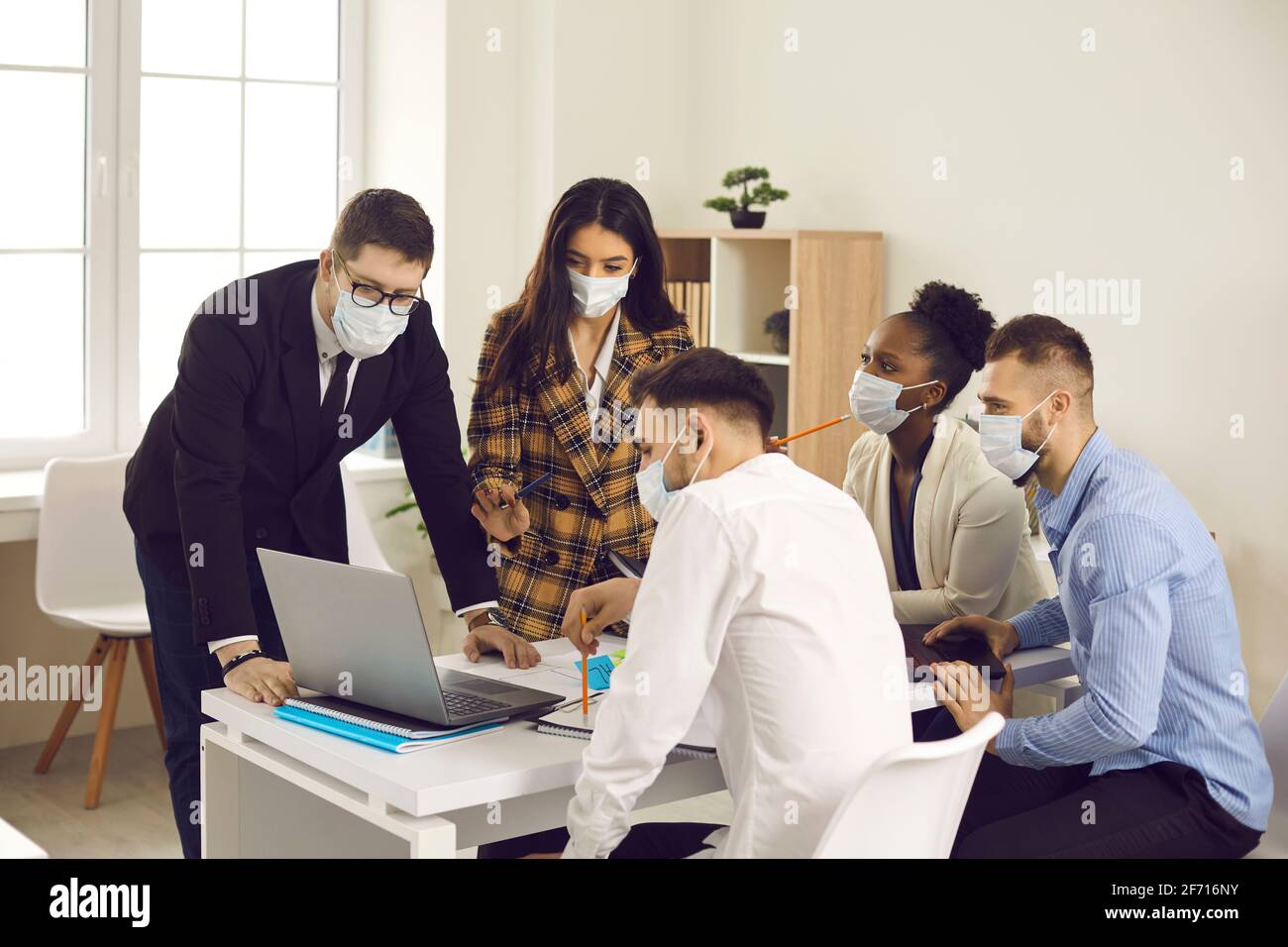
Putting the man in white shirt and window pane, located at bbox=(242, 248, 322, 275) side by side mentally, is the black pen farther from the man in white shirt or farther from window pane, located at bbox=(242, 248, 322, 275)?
window pane, located at bbox=(242, 248, 322, 275)

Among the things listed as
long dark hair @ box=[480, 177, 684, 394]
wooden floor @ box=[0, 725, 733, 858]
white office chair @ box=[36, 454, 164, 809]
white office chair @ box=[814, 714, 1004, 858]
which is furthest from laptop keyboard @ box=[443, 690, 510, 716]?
white office chair @ box=[36, 454, 164, 809]

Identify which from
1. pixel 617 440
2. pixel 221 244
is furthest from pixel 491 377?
pixel 221 244

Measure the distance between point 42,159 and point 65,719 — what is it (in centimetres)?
170

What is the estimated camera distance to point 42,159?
4309 mm

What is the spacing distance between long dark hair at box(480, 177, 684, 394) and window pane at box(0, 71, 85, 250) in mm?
2356

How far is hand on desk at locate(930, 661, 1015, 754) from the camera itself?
2141 millimetres

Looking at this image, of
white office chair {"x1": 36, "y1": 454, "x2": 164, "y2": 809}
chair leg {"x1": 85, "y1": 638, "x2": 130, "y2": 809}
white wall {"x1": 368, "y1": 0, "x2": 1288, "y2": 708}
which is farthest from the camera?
white office chair {"x1": 36, "y1": 454, "x2": 164, "y2": 809}

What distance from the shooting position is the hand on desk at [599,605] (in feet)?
7.12

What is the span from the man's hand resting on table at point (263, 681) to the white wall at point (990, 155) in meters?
2.30

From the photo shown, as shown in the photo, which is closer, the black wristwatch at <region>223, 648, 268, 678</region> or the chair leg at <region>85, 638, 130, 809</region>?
the black wristwatch at <region>223, 648, 268, 678</region>

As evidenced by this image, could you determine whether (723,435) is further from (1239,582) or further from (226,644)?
(1239,582)

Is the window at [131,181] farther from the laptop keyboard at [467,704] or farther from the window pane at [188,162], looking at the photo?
the laptop keyboard at [467,704]

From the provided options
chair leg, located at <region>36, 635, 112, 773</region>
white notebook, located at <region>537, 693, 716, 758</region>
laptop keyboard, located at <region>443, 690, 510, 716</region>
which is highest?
laptop keyboard, located at <region>443, 690, 510, 716</region>
